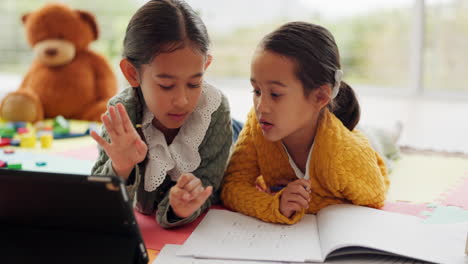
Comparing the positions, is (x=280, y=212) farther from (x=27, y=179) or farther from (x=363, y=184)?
(x=27, y=179)

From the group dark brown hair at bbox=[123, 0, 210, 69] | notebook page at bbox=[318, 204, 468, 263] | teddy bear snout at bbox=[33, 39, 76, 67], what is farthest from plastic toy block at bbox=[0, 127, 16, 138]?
notebook page at bbox=[318, 204, 468, 263]

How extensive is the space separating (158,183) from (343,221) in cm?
39

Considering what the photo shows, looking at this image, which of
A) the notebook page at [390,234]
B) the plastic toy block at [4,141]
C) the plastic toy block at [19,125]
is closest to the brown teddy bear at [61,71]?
the plastic toy block at [19,125]

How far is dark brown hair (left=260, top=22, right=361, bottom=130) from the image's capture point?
1.10 metres

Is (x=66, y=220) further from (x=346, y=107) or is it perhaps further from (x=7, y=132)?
(x=7, y=132)

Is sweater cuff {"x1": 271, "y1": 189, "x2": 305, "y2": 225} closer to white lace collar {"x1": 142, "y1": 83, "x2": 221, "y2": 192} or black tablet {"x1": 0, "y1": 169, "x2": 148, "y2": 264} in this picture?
white lace collar {"x1": 142, "y1": 83, "x2": 221, "y2": 192}

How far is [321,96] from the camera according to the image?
115 cm

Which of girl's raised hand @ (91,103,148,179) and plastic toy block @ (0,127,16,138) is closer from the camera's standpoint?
girl's raised hand @ (91,103,148,179)

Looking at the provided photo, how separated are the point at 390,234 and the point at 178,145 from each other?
0.49 m

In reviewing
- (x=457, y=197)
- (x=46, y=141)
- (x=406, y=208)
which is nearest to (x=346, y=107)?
(x=406, y=208)

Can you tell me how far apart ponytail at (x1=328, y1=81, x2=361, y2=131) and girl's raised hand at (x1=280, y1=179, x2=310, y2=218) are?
0.24 metres

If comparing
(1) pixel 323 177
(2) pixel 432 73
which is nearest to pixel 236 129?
(1) pixel 323 177

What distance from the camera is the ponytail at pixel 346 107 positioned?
4.11 ft

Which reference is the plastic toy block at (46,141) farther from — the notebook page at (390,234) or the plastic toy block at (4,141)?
the notebook page at (390,234)
